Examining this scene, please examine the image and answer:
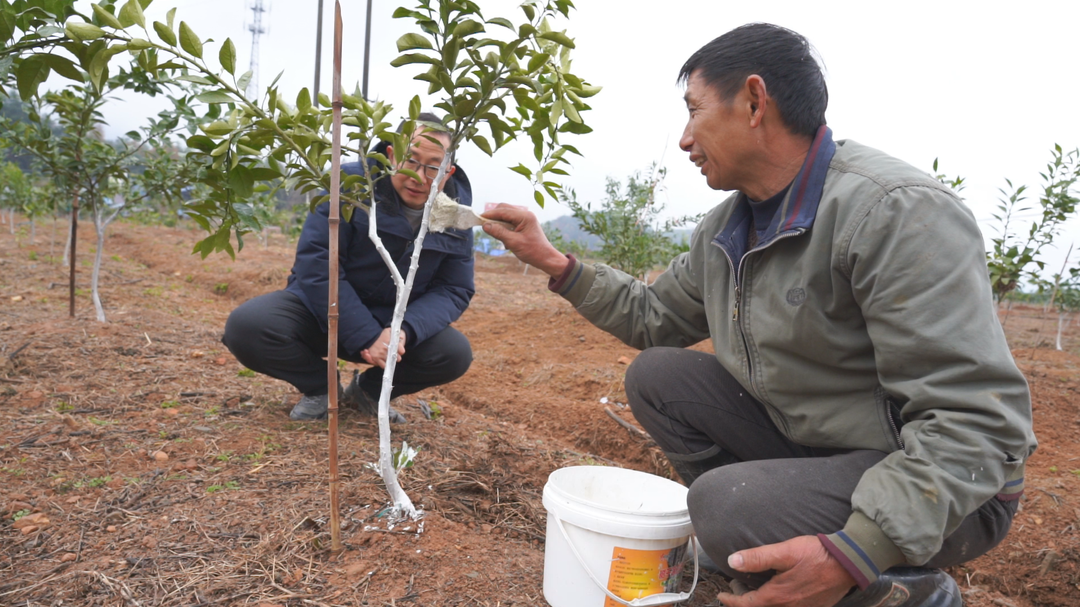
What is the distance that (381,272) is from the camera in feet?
8.54

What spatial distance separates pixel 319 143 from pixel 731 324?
1.13 m

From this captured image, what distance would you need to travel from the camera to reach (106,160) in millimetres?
3988

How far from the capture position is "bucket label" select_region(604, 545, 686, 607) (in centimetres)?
147

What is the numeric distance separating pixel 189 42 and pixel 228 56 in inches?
3.2

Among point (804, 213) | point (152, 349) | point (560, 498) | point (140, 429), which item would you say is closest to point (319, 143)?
point (560, 498)

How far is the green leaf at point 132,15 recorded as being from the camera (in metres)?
1.39

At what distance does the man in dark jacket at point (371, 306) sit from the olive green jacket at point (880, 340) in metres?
1.16

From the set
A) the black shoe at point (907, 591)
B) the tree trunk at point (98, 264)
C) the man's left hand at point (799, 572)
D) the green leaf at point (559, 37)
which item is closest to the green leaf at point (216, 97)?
the green leaf at point (559, 37)

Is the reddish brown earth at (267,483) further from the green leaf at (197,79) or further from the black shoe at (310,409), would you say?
the green leaf at (197,79)

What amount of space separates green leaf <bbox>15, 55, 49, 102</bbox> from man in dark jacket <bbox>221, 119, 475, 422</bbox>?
97 cm

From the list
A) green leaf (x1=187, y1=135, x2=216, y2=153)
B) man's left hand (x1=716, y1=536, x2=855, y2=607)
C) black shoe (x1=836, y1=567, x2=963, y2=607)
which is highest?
green leaf (x1=187, y1=135, x2=216, y2=153)

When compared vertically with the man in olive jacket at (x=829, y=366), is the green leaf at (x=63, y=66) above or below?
above

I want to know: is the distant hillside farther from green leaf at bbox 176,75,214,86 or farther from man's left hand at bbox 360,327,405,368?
green leaf at bbox 176,75,214,86

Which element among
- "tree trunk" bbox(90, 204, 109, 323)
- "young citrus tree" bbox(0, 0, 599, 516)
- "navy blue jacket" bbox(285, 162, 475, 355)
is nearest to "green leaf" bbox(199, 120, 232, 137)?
"young citrus tree" bbox(0, 0, 599, 516)
